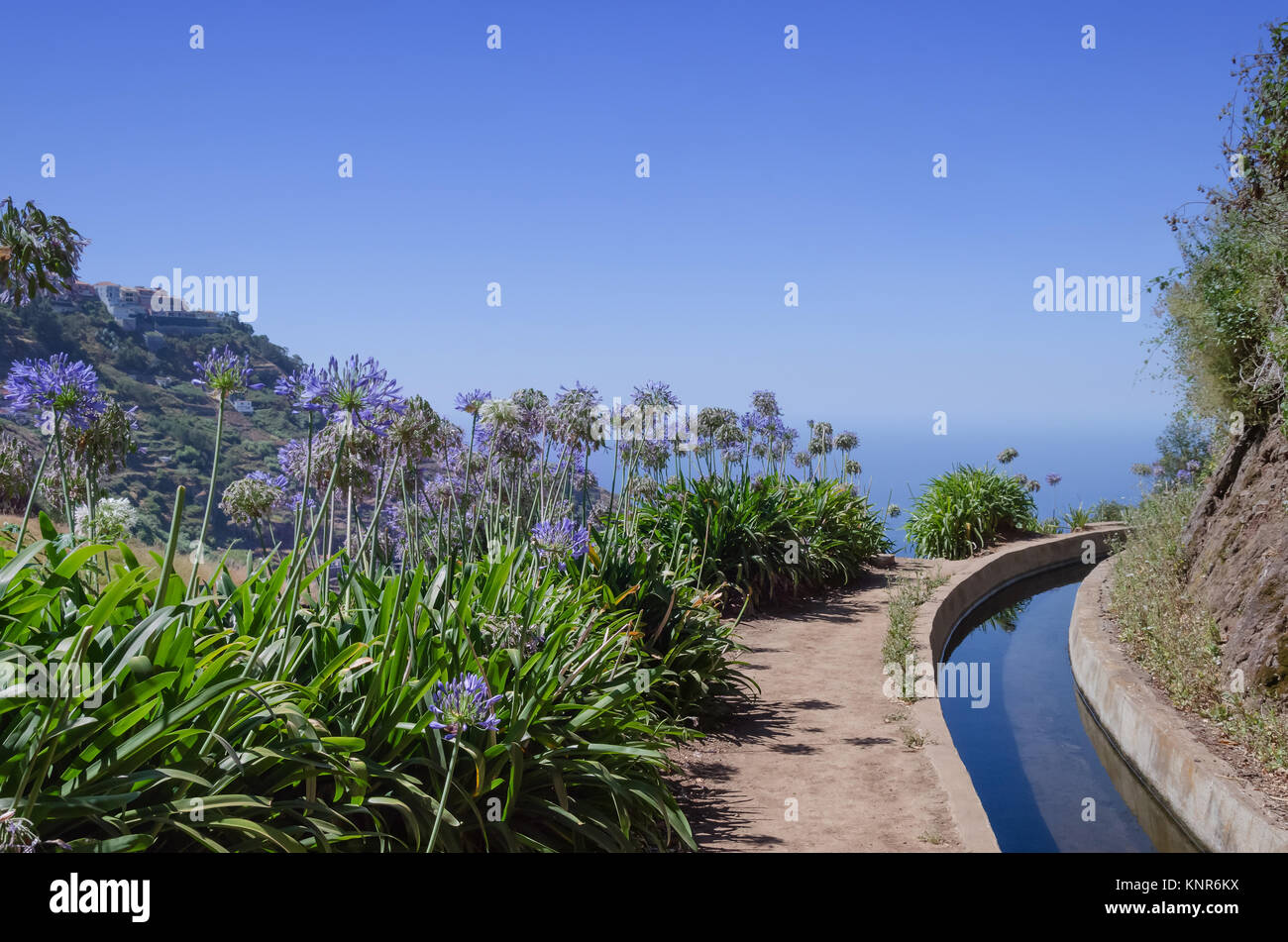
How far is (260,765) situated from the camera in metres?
2.96

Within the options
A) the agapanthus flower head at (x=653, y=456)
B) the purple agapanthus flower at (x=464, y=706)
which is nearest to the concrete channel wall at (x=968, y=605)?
the purple agapanthus flower at (x=464, y=706)

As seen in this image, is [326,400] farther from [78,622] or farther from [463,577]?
[463,577]

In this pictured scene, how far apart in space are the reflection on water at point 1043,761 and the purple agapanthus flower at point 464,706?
3902 millimetres

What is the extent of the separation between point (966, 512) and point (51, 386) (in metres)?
14.6

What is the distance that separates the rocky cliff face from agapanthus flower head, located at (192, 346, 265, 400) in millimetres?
6674

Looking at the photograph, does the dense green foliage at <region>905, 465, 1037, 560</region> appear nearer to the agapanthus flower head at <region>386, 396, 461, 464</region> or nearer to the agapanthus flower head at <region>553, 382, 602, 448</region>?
the agapanthus flower head at <region>553, 382, 602, 448</region>

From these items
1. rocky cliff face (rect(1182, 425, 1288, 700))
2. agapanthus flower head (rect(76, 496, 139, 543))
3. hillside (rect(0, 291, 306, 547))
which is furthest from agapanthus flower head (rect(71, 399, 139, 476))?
hillside (rect(0, 291, 306, 547))

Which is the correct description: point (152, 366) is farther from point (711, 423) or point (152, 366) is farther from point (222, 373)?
point (222, 373)

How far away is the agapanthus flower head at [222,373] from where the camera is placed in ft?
10.3

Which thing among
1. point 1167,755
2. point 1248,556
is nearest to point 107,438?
point 1167,755

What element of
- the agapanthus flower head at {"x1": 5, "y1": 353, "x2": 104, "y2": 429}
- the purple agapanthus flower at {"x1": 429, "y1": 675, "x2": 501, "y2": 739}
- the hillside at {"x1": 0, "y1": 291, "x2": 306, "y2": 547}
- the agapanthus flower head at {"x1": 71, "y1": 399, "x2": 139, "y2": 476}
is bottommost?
the purple agapanthus flower at {"x1": 429, "y1": 675, "x2": 501, "y2": 739}

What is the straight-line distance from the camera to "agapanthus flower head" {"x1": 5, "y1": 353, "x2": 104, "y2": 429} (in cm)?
331
